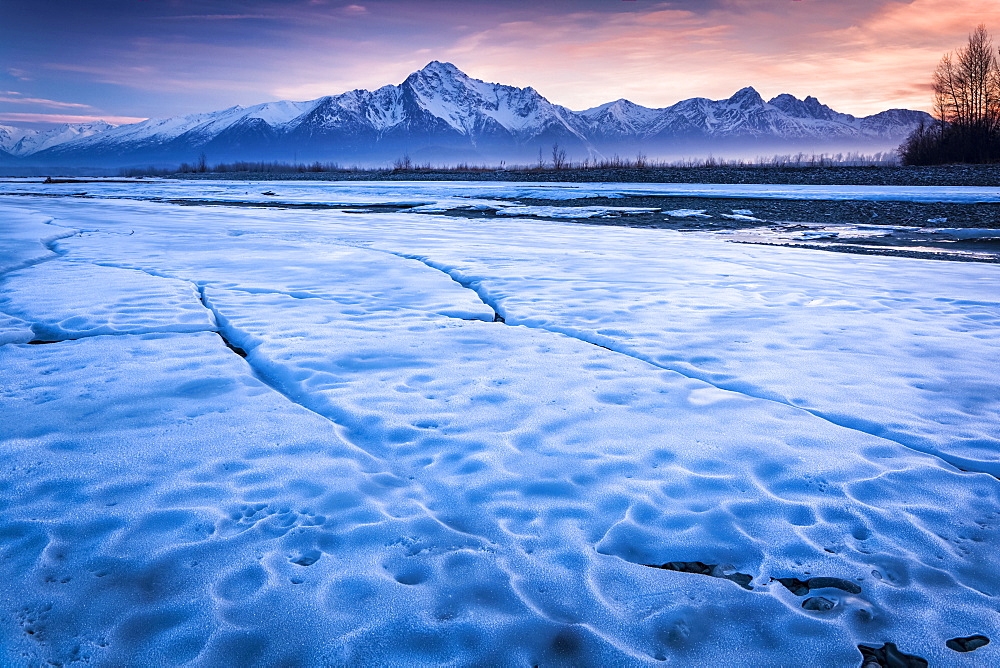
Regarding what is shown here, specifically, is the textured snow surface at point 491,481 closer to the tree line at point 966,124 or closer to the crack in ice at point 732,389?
the crack in ice at point 732,389

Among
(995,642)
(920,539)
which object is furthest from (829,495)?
(995,642)

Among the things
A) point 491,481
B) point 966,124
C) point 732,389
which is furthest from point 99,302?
point 966,124

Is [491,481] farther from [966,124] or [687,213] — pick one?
[966,124]

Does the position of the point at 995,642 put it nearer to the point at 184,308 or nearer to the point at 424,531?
the point at 424,531

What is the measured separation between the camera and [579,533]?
2209 mm

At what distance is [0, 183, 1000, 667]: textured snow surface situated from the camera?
1770 mm

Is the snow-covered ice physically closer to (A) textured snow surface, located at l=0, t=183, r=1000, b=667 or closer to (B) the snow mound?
(A) textured snow surface, located at l=0, t=183, r=1000, b=667

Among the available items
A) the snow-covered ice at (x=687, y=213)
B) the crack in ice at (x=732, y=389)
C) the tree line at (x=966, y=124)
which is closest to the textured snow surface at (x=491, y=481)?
the crack in ice at (x=732, y=389)

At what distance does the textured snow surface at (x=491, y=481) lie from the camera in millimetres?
1770

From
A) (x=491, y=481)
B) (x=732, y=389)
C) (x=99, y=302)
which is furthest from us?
(x=99, y=302)

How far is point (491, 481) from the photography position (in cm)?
255

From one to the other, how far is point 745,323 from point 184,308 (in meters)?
4.82

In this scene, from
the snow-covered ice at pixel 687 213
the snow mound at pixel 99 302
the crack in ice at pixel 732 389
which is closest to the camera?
the crack in ice at pixel 732 389

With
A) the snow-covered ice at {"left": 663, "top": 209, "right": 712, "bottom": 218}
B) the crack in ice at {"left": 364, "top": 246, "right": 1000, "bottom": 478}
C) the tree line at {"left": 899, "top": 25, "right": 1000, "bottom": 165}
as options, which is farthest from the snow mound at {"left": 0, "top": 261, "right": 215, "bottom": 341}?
the tree line at {"left": 899, "top": 25, "right": 1000, "bottom": 165}
